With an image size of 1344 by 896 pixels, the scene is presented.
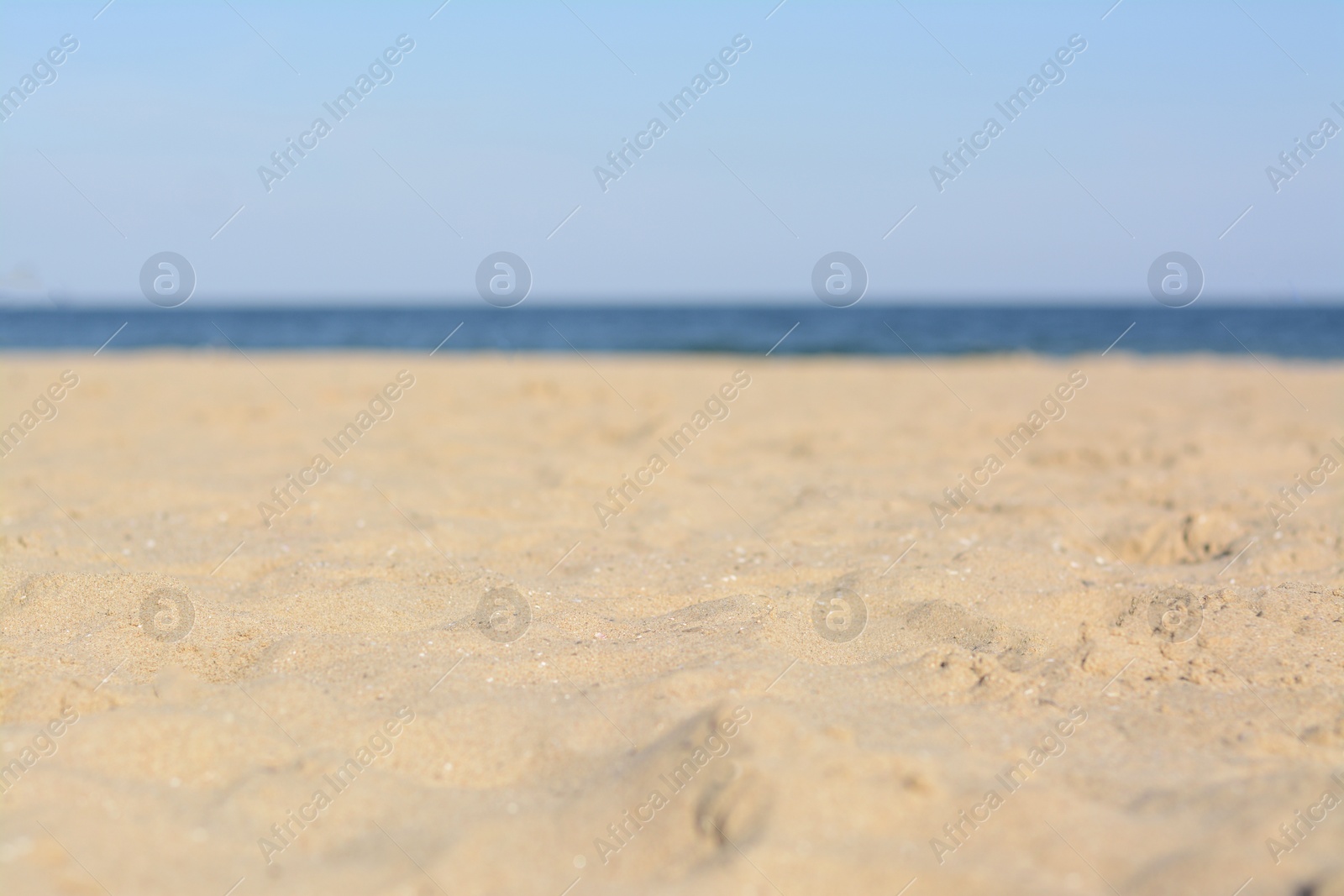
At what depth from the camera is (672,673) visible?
2.37 metres

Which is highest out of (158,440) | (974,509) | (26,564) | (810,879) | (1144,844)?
(158,440)

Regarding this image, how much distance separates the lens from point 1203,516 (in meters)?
3.74

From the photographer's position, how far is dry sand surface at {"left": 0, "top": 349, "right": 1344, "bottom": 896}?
169 centimetres

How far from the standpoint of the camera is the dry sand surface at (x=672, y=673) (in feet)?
5.54

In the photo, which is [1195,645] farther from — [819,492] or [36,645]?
[36,645]

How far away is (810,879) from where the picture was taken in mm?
1600

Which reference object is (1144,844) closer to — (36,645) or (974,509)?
(974,509)

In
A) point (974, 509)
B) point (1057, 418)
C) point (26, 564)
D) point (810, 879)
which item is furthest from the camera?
point (1057, 418)

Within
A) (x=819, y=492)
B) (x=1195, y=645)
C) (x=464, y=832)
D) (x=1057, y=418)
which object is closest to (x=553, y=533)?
(x=819, y=492)

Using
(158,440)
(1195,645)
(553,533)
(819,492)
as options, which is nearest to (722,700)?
(1195,645)

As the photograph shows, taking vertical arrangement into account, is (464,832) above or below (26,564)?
below

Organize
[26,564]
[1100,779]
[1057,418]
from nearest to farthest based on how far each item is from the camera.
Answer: [1100,779]
[26,564]
[1057,418]

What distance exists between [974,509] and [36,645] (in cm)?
330

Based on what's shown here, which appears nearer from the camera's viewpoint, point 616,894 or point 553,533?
point 616,894
